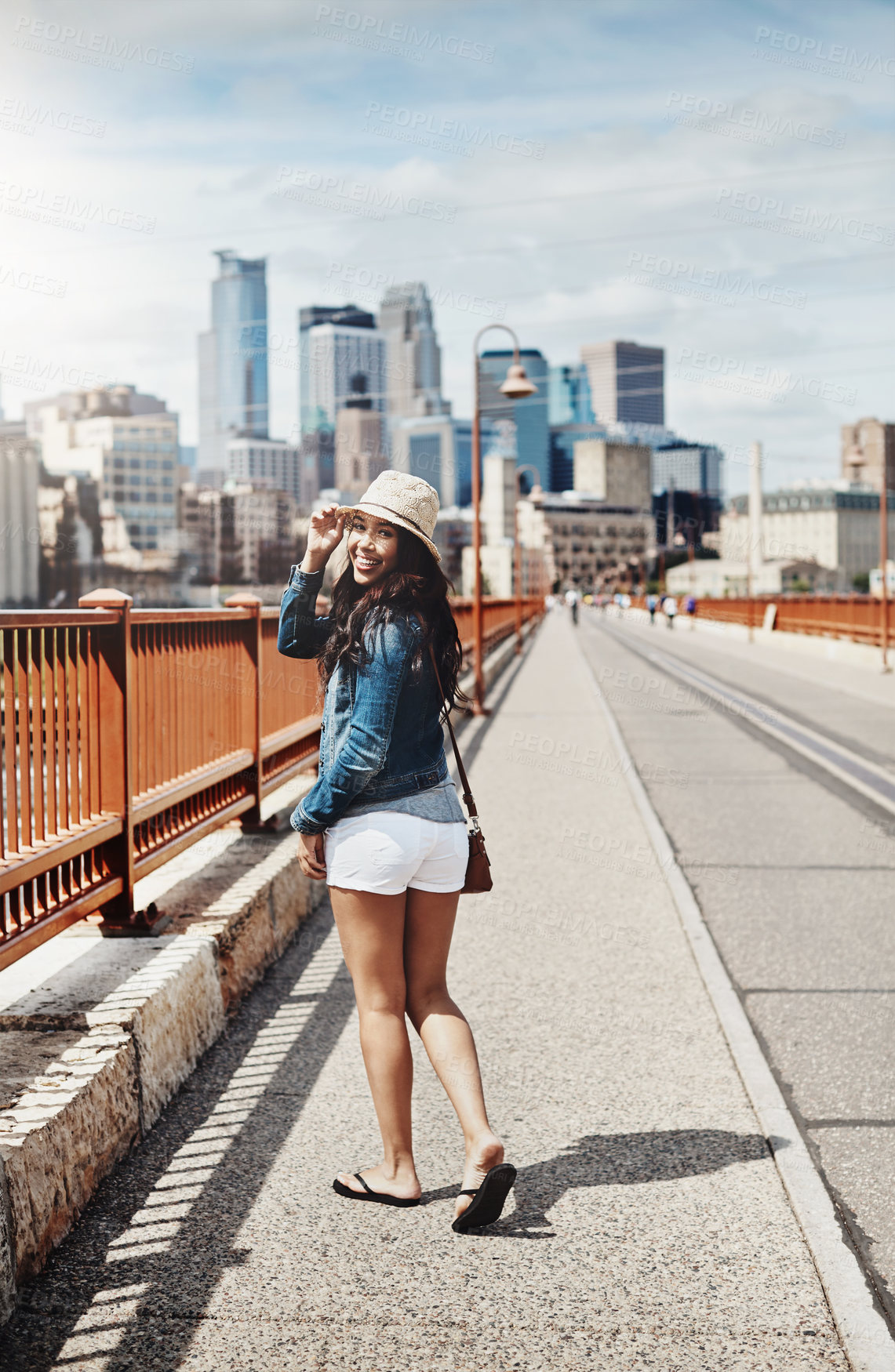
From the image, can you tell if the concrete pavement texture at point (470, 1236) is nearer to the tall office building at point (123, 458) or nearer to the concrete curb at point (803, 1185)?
the concrete curb at point (803, 1185)

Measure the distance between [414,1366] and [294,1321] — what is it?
332 millimetres

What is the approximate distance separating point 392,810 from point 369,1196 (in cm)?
108

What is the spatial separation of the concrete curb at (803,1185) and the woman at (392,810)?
81 centimetres

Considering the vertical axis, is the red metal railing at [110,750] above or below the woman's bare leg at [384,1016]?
above

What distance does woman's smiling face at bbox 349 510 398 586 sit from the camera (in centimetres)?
364

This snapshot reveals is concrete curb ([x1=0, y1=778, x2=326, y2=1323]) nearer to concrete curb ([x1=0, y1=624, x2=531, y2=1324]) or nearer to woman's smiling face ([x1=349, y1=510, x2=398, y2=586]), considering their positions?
concrete curb ([x1=0, y1=624, x2=531, y2=1324])

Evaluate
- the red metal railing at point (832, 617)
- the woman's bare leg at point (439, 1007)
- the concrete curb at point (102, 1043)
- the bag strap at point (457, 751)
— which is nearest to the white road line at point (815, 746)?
the concrete curb at point (102, 1043)

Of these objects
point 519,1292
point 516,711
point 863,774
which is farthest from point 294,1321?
point 516,711

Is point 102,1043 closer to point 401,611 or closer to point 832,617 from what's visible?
point 401,611

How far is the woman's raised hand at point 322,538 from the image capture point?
3635 mm

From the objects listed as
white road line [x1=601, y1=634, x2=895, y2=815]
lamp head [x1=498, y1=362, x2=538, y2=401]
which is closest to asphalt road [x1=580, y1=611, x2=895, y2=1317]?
white road line [x1=601, y1=634, x2=895, y2=815]

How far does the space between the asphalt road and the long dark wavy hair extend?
1.86m

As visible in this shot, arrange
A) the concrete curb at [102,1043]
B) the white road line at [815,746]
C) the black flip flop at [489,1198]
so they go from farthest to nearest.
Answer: the white road line at [815,746], the black flip flop at [489,1198], the concrete curb at [102,1043]

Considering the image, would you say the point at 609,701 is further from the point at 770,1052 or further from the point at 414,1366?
the point at 414,1366
